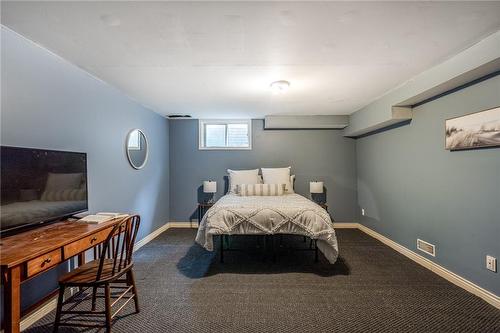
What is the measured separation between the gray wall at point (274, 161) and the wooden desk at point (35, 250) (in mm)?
2887

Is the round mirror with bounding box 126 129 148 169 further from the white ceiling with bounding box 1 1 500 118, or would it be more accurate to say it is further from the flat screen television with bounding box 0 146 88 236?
the flat screen television with bounding box 0 146 88 236

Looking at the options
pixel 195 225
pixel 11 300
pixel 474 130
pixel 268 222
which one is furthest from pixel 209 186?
pixel 474 130

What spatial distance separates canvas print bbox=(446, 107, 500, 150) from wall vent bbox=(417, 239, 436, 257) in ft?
3.89

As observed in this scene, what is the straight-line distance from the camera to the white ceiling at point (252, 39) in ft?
4.94

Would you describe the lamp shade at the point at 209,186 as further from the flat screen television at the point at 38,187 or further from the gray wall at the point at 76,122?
the flat screen television at the point at 38,187

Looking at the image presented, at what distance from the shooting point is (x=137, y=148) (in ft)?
11.9

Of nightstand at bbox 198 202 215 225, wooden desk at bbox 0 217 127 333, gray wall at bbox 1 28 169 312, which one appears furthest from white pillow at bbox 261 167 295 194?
wooden desk at bbox 0 217 127 333

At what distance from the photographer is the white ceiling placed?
1.50 m

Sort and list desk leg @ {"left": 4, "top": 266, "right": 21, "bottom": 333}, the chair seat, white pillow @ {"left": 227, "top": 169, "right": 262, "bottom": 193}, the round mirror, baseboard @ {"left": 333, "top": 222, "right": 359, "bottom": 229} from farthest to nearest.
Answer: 1. baseboard @ {"left": 333, "top": 222, "right": 359, "bottom": 229}
2. white pillow @ {"left": 227, "top": 169, "right": 262, "bottom": 193}
3. the round mirror
4. the chair seat
5. desk leg @ {"left": 4, "top": 266, "right": 21, "bottom": 333}

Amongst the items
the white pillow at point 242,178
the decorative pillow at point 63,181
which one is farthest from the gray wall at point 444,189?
the decorative pillow at point 63,181

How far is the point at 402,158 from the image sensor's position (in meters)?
3.35

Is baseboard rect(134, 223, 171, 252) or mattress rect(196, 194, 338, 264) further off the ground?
mattress rect(196, 194, 338, 264)

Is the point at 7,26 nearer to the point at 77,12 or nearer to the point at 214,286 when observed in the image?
the point at 77,12

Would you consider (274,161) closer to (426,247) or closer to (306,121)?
(306,121)
